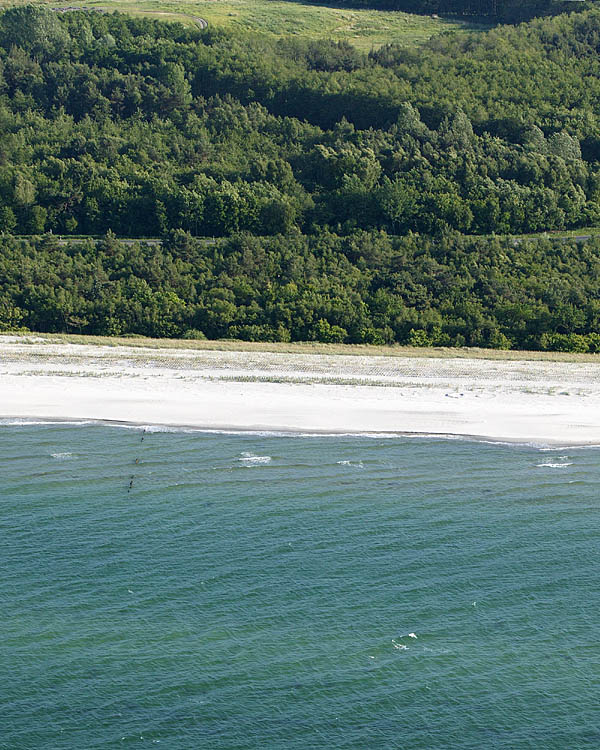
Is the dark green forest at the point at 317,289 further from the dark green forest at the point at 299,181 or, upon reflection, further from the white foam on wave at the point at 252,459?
the white foam on wave at the point at 252,459

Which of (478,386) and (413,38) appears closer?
(478,386)

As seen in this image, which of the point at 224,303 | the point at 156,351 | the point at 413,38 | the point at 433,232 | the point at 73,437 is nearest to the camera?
the point at 73,437

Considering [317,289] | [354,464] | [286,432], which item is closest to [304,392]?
[286,432]

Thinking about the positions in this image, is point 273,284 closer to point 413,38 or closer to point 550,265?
point 550,265

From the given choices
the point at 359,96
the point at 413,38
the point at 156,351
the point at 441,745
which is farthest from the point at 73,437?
the point at 413,38

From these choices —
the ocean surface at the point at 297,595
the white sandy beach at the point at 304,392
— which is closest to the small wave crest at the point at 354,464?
the ocean surface at the point at 297,595

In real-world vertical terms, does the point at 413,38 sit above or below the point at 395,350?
above

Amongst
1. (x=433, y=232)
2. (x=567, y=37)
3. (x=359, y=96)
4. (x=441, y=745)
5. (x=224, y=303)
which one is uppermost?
(x=567, y=37)
